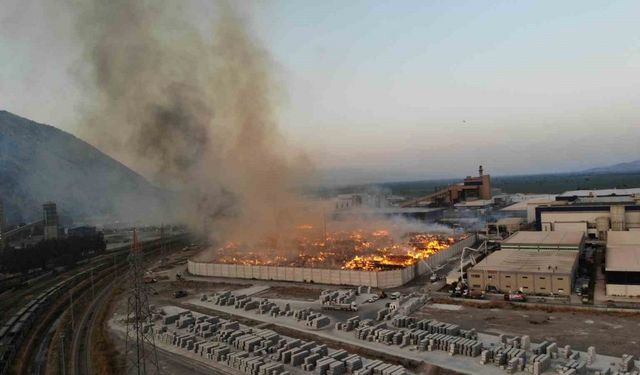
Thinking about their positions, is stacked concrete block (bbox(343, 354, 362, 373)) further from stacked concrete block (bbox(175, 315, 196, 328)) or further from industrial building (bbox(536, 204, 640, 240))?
industrial building (bbox(536, 204, 640, 240))

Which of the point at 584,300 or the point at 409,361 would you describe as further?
the point at 584,300

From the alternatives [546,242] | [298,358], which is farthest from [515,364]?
[546,242]

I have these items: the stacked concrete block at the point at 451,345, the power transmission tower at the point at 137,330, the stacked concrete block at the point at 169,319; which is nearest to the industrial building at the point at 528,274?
the stacked concrete block at the point at 451,345

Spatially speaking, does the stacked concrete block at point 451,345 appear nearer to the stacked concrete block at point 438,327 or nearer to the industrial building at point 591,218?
the stacked concrete block at point 438,327

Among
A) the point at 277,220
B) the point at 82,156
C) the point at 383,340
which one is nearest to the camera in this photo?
the point at 383,340

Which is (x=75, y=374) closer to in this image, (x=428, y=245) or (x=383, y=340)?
(x=383, y=340)

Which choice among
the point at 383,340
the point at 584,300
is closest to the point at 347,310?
the point at 383,340
